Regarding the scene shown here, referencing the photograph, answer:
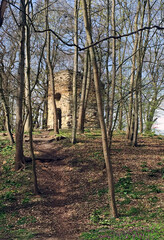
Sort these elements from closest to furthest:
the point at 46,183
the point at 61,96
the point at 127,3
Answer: the point at 46,183
the point at 127,3
the point at 61,96

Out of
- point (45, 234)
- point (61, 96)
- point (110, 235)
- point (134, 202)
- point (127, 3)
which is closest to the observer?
point (110, 235)

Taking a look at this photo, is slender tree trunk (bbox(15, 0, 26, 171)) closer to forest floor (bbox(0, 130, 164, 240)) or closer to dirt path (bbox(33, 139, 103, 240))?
forest floor (bbox(0, 130, 164, 240))

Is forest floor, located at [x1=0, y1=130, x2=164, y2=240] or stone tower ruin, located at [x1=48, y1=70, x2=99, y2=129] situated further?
stone tower ruin, located at [x1=48, y1=70, x2=99, y2=129]

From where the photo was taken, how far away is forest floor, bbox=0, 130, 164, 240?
17.2ft

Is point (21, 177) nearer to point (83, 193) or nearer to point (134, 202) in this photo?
point (83, 193)

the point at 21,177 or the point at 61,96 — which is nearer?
the point at 21,177

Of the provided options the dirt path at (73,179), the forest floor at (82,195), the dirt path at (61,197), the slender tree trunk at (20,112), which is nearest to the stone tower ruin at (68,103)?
the dirt path at (73,179)

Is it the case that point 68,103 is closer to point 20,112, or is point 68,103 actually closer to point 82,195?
point 20,112

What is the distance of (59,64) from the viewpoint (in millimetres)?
25125

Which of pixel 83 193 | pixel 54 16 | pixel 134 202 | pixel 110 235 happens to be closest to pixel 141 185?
pixel 134 202

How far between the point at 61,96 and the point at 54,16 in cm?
712

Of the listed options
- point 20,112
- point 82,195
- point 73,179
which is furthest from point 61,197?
point 20,112

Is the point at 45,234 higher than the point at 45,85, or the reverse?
the point at 45,85

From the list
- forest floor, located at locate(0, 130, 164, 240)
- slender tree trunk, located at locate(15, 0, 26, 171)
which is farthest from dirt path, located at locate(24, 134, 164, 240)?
slender tree trunk, located at locate(15, 0, 26, 171)
